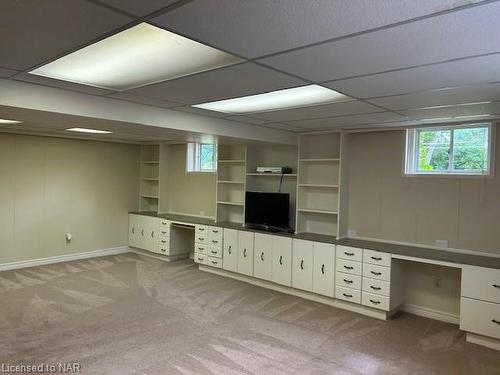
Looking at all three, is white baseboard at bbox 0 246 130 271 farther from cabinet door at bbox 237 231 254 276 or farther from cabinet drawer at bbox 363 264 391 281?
cabinet drawer at bbox 363 264 391 281

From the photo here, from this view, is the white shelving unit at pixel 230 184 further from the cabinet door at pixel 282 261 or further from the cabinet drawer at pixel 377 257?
the cabinet drawer at pixel 377 257

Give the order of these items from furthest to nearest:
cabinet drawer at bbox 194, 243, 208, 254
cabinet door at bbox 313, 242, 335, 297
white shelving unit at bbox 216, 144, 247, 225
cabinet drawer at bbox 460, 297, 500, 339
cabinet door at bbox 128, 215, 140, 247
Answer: cabinet door at bbox 128, 215, 140, 247, white shelving unit at bbox 216, 144, 247, 225, cabinet drawer at bbox 194, 243, 208, 254, cabinet door at bbox 313, 242, 335, 297, cabinet drawer at bbox 460, 297, 500, 339

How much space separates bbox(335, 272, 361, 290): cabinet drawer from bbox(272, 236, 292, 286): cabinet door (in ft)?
2.38

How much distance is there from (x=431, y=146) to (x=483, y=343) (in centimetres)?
227

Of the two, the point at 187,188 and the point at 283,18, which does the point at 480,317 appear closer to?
the point at 283,18

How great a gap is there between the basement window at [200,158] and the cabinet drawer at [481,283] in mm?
4514

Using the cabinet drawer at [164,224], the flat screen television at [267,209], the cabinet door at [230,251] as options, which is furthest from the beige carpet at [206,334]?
the cabinet drawer at [164,224]

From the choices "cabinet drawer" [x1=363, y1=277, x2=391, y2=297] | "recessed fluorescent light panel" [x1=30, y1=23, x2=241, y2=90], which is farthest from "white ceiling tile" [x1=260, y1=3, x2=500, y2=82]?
"cabinet drawer" [x1=363, y1=277, x2=391, y2=297]

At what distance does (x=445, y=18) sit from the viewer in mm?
1520

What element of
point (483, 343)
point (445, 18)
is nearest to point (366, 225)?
point (483, 343)

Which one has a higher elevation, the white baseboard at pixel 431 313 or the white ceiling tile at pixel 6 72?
the white ceiling tile at pixel 6 72

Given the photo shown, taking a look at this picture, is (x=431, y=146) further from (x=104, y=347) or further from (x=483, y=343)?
(x=104, y=347)

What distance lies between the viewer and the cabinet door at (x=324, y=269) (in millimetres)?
4748

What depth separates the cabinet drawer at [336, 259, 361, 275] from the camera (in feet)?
14.8
